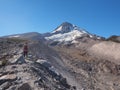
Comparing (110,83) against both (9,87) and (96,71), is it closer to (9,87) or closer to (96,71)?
(96,71)

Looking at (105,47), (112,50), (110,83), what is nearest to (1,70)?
(110,83)

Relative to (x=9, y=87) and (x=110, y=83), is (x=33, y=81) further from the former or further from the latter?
(x=110, y=83)

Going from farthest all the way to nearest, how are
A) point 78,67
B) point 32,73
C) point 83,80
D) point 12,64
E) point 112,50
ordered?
point 112,50 < point 78,67 < point 83,80 < point 12,64 < point 32,73

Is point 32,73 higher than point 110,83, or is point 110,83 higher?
point 32,73

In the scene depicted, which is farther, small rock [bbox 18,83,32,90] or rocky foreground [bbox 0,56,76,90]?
rocky foreground [bbox 0,56,76,90]

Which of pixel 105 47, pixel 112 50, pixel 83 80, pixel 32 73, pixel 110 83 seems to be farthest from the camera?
pixel 105 47

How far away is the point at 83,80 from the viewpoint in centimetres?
3331

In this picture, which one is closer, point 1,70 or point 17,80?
point 17,80

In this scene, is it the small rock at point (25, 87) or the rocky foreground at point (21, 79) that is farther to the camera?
the rocky foreground at point (21, 79)

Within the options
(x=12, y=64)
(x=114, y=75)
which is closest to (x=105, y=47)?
(x=114, y=75)

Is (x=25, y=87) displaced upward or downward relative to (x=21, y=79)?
downward

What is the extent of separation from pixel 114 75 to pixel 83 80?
1318 cm

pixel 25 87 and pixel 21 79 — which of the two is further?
pixel 21 79

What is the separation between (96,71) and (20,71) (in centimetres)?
2425
